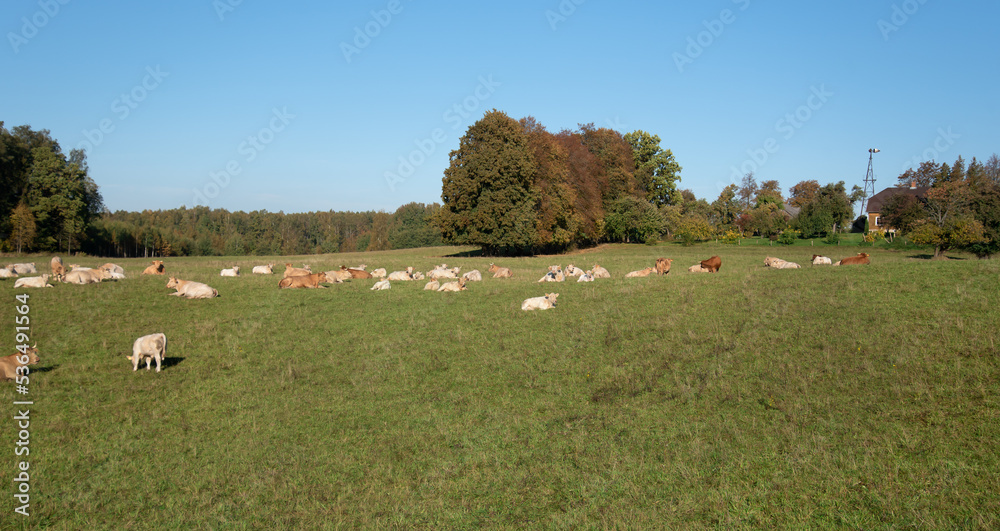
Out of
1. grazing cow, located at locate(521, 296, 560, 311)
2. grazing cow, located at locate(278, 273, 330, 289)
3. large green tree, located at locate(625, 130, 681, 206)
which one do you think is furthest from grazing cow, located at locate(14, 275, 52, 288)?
large green tree, located at locate(625, 130, 681, 206)

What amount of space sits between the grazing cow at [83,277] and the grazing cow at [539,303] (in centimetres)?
1591

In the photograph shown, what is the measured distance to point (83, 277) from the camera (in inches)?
773

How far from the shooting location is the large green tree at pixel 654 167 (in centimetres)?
7750

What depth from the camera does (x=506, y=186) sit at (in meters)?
46.4

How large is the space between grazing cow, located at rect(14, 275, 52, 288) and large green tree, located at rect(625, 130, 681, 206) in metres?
69.5

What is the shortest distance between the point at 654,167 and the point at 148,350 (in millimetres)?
73424

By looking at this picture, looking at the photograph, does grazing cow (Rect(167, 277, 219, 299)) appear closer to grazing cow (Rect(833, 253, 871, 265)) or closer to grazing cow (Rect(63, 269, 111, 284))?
grazing cow (Rect(63, 269, 111, 284))

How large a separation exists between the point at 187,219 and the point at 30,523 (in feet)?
560

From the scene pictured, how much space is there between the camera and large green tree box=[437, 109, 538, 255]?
45.8 meters

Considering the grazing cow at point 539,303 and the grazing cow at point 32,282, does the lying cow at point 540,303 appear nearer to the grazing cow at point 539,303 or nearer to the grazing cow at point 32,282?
the grazing cow at point 539,303

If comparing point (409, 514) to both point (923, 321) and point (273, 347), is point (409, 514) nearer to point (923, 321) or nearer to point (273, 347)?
point (273, 347)

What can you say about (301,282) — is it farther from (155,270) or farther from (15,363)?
(15,363)

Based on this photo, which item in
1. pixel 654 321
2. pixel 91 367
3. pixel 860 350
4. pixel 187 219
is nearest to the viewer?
pixel 860 350

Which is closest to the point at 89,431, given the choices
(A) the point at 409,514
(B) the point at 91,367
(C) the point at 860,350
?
(B) the point at 91,367
